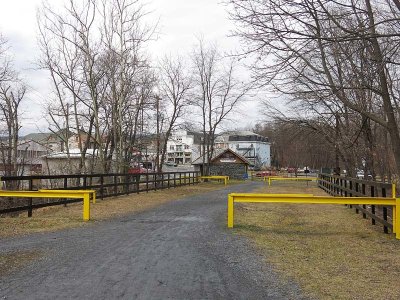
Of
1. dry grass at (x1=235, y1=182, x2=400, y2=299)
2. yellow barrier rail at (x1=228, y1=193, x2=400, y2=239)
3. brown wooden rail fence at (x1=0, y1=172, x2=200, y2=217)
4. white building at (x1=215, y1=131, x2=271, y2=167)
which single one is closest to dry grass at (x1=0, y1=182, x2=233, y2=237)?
brown wooden rail fence at (x1=0, y1=172, x2=200, y2=217)

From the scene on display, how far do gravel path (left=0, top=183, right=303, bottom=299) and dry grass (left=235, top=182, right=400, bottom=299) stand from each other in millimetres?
420

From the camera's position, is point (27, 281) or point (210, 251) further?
point (210, 251)

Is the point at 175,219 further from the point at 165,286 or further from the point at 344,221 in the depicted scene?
the point at 165,286

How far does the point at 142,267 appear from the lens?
6188 millimetres

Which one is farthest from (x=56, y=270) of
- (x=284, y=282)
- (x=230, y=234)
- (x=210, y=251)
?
(x=230, y=234)

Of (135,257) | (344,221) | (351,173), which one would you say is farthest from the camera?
(351,173)

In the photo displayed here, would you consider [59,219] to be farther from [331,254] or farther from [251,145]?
[251,145]

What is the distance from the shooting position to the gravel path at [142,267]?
A: 4.99 m

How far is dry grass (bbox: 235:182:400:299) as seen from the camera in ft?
17.8

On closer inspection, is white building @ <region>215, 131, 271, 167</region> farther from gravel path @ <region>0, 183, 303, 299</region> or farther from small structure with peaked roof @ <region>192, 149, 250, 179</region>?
gravel path @ <region>0, 183, 303, 299</region>

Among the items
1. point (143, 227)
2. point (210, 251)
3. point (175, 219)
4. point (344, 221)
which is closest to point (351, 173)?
point (344, 221)

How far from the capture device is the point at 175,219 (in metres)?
12.1

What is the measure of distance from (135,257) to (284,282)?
8.16ft

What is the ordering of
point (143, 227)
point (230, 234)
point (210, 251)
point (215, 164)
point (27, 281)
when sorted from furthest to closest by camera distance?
point (215, 164)
point (143, 227)
point (230, 234)
point (210, 251)
point (27, 281)
